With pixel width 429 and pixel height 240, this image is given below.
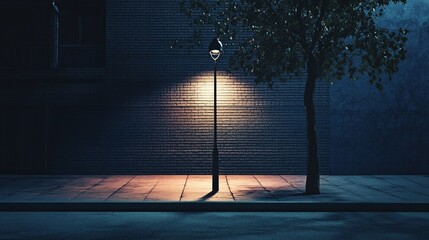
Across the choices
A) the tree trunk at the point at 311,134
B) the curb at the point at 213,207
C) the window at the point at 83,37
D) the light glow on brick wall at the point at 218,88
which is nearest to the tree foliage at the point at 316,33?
the tree trunk at the point at 311,134

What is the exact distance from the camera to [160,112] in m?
19.5

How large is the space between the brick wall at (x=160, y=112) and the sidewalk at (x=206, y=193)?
865mm

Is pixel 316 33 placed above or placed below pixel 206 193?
above

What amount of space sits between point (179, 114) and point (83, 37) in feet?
16.0

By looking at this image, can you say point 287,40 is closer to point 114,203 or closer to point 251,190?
point 251,190

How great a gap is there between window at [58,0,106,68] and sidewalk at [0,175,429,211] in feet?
15.0

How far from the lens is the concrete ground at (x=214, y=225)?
337 inches

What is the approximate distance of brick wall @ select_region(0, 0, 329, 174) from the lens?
19406 mm

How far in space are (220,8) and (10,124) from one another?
9.02 meters

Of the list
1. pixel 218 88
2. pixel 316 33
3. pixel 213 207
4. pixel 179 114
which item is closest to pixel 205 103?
pixel 218 88

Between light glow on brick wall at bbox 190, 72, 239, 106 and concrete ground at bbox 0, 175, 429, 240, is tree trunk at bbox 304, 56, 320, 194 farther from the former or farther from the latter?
light glow on brick wall at bbox 190, 72, 239, 106

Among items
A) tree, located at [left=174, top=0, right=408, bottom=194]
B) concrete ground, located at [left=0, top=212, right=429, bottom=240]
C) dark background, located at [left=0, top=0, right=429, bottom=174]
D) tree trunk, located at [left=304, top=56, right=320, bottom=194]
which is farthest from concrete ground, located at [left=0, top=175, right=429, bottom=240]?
dark background, located at [left=0, top=0, right=429, bottom=174]

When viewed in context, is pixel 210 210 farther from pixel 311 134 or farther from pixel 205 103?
pixel 205 103

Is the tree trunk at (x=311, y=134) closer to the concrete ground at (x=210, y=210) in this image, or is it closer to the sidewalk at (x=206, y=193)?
the sidewalk at (x=206, y=193)
